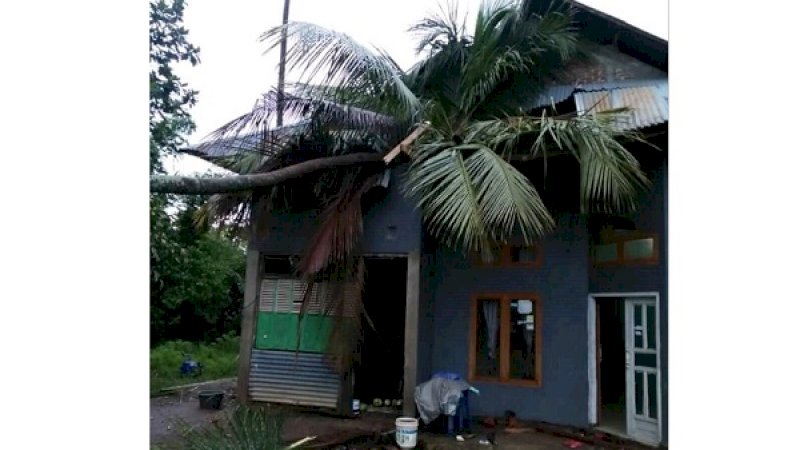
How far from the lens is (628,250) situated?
23.0 feet

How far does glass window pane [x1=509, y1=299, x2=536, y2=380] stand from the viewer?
7.55 m

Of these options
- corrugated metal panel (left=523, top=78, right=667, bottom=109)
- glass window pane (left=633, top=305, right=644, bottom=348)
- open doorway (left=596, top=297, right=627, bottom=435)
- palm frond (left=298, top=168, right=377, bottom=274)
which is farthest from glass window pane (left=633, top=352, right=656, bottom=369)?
palm frond (left=298, top=168, right=377, bottom=274)

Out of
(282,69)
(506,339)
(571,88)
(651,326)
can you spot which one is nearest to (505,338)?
(506,339)

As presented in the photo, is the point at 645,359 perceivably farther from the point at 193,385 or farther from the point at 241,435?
the point at 193,385

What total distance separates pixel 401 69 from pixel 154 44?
3.31 metres

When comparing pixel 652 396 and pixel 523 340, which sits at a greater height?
pixel 523 340

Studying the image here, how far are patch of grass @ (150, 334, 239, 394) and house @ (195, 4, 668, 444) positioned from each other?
313 centimetres

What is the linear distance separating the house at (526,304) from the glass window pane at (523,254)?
0.02m

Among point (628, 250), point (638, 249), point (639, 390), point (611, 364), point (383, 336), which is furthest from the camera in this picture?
point (383, 336)

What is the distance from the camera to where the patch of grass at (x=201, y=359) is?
10477mm

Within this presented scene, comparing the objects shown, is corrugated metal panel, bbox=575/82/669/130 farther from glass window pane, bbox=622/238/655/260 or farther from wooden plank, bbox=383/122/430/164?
wooden plank, bbox=383/122/430/164

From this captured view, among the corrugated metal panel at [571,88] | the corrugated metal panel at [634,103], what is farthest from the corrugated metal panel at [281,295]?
Answer: the corrugated metal panel at [634,103]

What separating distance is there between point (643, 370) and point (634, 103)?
3052 millimetres
